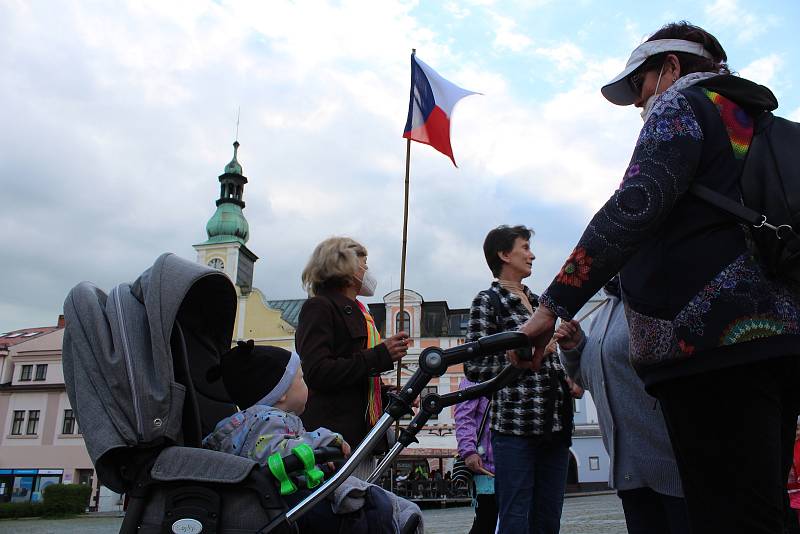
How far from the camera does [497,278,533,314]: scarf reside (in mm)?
4141

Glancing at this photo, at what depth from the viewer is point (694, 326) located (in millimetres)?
1906

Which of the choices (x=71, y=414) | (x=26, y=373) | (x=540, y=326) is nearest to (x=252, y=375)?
(x=540, y=326)

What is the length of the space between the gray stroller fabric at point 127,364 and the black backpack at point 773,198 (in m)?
1.82

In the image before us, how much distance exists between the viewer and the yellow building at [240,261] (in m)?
45.6

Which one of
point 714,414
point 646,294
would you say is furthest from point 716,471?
point 646,294

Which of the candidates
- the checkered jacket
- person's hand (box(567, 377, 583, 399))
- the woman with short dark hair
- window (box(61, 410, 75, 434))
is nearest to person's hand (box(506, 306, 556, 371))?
the checkered jacket

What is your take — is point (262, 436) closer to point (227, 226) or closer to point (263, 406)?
point (263, 406)

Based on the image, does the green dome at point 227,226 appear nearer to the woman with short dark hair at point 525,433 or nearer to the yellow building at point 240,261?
the yellow building at point 240,261

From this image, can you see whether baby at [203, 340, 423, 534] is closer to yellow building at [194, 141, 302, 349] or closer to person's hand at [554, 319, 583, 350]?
person's hand at [554, 319, 583, 350]

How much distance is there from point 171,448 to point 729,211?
1.87m

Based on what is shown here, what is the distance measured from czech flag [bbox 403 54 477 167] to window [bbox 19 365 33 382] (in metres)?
43.4

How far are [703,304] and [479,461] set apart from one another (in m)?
3.06

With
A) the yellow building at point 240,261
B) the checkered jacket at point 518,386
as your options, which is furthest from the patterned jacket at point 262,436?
the yellow building at point 240,261

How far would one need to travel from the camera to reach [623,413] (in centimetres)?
307
